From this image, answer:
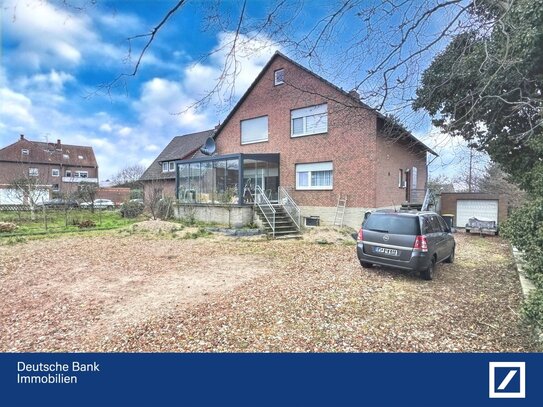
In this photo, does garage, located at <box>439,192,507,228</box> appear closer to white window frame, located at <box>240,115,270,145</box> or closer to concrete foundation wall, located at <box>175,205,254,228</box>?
white window frame, located at <box>240,115,270,145</box>

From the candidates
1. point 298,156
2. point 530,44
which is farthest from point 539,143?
point 298,156

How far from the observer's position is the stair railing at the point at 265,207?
14.7m

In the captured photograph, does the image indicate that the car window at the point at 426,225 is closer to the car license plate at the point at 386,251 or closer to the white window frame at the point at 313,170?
the car license plate at the point at 386,251

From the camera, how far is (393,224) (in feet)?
24.0

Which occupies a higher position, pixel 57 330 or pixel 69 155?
pixel 69 155

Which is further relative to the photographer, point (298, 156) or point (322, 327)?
point (298, 156)

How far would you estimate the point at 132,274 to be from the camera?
7539 millimetres

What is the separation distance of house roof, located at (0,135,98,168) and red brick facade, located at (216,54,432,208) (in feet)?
126

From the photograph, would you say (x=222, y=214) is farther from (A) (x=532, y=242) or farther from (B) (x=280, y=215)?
(A) (x=532, y=242)
